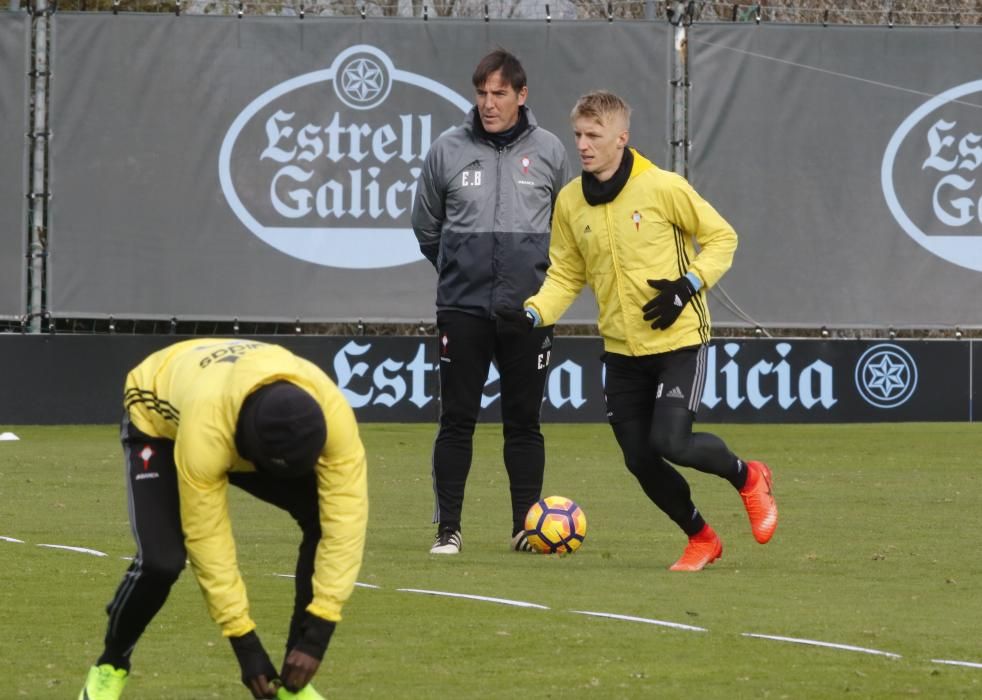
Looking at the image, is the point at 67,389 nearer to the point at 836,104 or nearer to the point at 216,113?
the point at 216,113

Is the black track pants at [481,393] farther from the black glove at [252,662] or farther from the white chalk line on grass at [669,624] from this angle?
the black glove at [252,662]

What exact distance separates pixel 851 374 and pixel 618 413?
9.04 metres

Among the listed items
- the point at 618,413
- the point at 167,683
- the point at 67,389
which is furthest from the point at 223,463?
the point at 67,389

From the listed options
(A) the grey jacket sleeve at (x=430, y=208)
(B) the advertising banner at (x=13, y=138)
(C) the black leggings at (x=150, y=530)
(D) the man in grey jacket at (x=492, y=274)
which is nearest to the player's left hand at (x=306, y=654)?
(C) the black leggings at (x=150, y=530)

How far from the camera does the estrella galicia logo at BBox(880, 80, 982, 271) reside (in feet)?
57.1

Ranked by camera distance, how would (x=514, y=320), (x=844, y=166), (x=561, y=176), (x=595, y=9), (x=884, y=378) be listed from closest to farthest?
(x=514, y=320)
(x=561, y=176)
(x=884, y=378)
(x=844, y=166)
(x=595, y=9)

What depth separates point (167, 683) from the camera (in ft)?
18.7

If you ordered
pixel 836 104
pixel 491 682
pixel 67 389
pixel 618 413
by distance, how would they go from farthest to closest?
pixel 836 104 < pixel 67 389 < pixel 618 413 < pixel 491 682

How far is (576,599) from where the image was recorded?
736 cm

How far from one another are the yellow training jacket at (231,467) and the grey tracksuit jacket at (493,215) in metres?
3.90

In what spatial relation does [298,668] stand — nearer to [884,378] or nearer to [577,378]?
[577,378]

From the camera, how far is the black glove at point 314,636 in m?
5.07

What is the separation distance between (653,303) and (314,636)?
130 inches

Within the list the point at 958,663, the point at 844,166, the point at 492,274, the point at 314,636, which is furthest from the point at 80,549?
the point at 844,166
